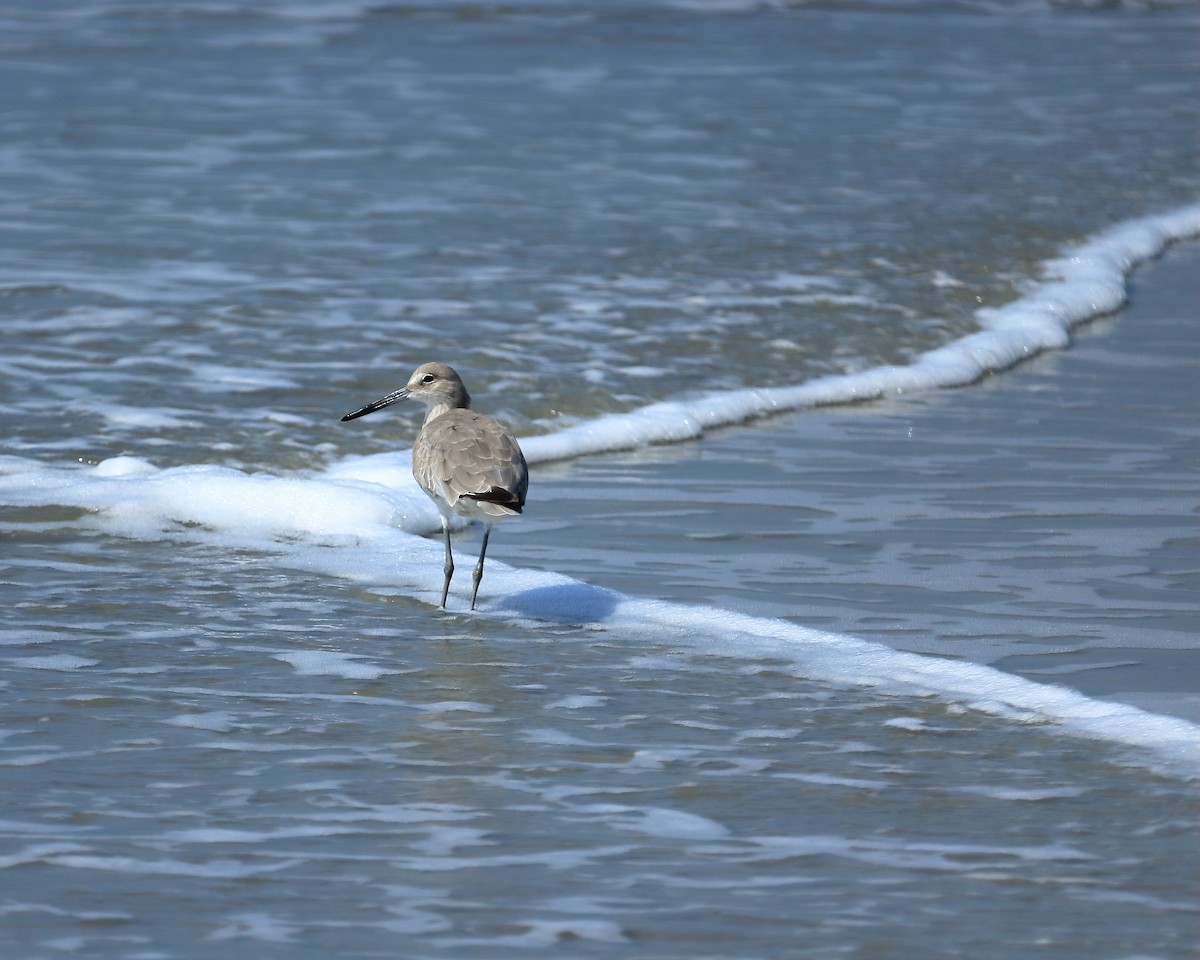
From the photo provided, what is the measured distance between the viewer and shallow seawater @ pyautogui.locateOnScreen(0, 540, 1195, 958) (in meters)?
3.78

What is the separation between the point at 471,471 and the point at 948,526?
73.5 inches

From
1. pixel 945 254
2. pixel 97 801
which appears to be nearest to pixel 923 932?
pixel 97 801

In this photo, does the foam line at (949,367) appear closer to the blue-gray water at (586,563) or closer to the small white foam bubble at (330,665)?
the blue-gray water at (586,563)

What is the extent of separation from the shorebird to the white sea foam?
310 mm

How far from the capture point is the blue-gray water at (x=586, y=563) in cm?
396

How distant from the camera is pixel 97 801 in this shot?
14.3ft

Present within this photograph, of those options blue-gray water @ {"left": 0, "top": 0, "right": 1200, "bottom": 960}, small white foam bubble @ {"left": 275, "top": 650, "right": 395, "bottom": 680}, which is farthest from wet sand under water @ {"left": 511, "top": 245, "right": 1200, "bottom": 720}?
small white foam bubble @ {"left": 275, "top": 650, "right": 395, "bottom": 680}

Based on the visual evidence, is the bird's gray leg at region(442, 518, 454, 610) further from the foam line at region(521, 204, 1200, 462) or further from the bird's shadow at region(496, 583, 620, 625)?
the foam line at region(521, 204, 1200, 462)

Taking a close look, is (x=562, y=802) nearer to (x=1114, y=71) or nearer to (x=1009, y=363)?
(x=1009, y=363)

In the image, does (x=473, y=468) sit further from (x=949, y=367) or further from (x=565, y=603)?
(x=949, y=367)

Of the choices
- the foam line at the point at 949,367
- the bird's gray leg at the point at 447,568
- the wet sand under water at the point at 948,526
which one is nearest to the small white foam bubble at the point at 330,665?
the bird's gray leg at the point at 447,568

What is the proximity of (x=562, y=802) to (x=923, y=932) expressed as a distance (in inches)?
38.9

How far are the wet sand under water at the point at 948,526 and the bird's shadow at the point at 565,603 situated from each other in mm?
149

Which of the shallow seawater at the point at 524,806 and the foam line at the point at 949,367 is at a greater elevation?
the shallow seawater at the point at 524,806
